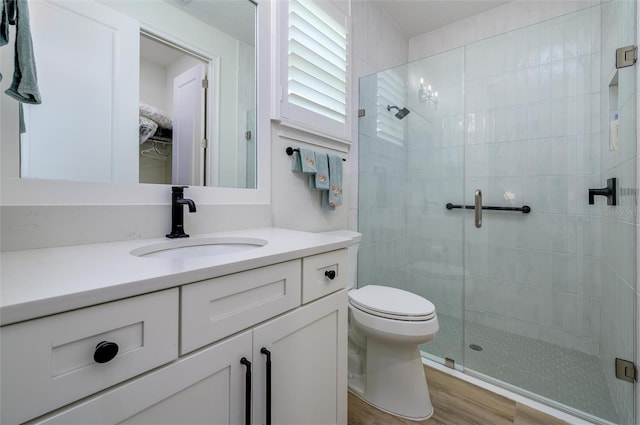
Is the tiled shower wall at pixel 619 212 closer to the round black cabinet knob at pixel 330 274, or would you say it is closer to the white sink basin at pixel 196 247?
the round black cabinet knob at pixel 330 274

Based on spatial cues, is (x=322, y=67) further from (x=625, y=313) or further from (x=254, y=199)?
(x=625, y=313)

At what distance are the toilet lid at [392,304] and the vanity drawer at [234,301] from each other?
2.10ft

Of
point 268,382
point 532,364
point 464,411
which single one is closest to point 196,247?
point 268,382

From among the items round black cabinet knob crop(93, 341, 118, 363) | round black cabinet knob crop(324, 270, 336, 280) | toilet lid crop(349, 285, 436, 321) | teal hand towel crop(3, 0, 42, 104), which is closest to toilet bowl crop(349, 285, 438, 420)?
toilet lid crop(349, 285, 436, 321)

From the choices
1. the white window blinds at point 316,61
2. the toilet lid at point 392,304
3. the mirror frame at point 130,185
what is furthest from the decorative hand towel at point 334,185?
the toilet lid at point 392,304

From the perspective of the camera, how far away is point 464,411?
1.39m

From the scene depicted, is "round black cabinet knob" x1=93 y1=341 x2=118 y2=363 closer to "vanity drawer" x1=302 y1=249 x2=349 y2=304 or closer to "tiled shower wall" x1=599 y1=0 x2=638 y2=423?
"vanity drawer" x1=302 y1=249 x2=349 y2=304

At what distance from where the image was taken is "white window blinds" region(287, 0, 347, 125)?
154 centimetres

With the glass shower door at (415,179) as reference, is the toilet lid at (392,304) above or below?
below

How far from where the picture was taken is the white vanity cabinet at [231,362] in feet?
1.58

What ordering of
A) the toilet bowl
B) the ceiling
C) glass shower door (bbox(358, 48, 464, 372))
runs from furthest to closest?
the ceiling → glass shower door (bbox(358, 48, 464, 372)) → the toilet bowl

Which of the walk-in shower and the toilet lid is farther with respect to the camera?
the walk-in shower

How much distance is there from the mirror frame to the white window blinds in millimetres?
152

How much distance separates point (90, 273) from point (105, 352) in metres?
0.16
